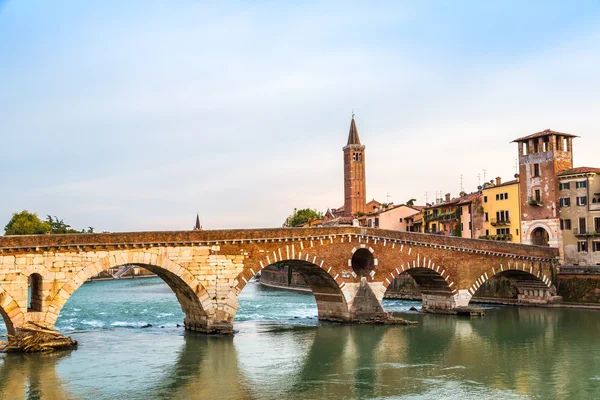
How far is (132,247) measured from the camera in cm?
3038

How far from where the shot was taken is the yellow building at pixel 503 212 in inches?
1970

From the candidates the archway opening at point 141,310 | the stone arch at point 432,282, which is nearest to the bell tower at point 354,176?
the archway opening at point 141,310

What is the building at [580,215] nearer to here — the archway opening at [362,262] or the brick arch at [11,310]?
the archway opening at [362,262]

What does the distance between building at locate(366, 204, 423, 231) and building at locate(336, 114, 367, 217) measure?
81.1 ft

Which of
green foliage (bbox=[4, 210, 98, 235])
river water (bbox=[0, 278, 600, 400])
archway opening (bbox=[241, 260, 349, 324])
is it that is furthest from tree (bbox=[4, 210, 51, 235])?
river water (bbox=[0, 278, 600, 400])

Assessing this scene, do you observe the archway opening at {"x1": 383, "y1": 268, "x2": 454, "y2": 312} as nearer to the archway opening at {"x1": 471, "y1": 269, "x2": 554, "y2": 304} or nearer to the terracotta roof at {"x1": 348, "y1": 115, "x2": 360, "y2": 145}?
the archway opening at {"x1": 471, "y1": 269, "x2": 554, "y2": 304}

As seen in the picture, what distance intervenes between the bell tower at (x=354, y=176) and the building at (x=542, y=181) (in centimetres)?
4627

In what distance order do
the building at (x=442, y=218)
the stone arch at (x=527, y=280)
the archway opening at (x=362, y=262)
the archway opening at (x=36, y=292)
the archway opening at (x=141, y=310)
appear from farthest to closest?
the building at (x=442, y=218) → the stone arch at (x=527, y=280) → the archway opening at (x=362, y=262) → the archway opening at (x=141, y=310) → the archway opening at (x=36, y=292)

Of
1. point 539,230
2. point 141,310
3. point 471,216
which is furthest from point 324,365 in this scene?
point 471,216

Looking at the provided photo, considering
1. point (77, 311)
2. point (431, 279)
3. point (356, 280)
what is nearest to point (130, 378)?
point (356, 280)

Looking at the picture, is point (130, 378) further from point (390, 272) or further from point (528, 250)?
point (528, 250)

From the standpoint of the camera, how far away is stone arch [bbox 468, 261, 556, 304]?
42562 mm

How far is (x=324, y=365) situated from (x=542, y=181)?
27.3 metres

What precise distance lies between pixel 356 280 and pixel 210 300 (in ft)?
28.1
